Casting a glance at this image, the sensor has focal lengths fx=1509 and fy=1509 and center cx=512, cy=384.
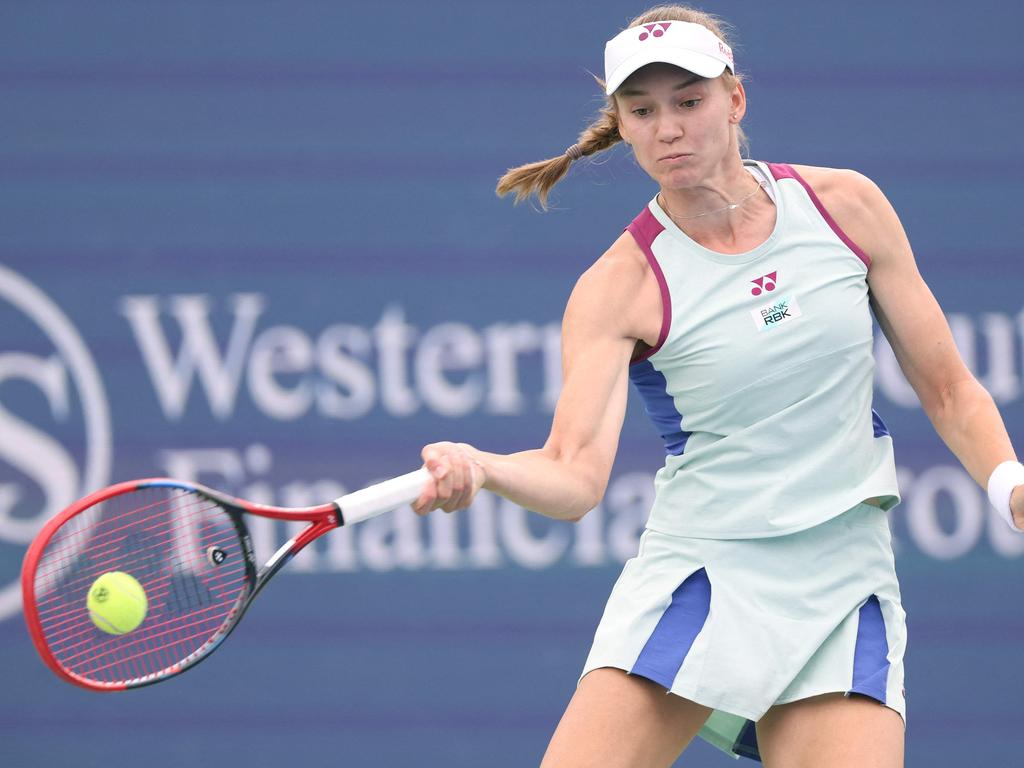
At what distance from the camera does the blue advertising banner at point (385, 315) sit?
179 inches

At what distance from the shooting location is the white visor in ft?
8.21

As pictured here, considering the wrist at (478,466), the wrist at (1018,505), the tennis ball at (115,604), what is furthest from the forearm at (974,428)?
the tennis ball at (115,604)

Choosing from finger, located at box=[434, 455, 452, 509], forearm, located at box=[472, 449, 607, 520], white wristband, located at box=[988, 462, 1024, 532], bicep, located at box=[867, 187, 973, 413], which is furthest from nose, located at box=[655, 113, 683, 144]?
white wristband, located at box=[988, 462, 1024, 532]

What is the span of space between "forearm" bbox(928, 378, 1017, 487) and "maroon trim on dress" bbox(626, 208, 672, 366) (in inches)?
20.7

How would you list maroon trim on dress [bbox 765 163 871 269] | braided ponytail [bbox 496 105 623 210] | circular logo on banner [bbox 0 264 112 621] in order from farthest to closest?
circular logo on banner [bbox 0 264 112 621]
braided ponytail [bbox 496 105 623 210]
maroon trim on dress [bbox 765 163 871 269]

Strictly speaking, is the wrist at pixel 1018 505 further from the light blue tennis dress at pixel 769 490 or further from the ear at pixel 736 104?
the ear at pixel 736 104

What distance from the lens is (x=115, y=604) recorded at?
8.67 ft

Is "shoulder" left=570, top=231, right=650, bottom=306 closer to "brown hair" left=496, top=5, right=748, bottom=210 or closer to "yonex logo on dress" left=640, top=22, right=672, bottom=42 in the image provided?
"brown hair" left=496, top=5, right=748, bottom=210

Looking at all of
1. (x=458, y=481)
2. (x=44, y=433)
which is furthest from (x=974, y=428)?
(x=44, y=433)

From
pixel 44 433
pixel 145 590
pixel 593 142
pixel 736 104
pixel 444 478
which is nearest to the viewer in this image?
pixel 444 478

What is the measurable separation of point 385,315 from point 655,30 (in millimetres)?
2168

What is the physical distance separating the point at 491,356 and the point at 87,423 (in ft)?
4.06

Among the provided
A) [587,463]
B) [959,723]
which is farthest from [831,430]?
[959,723]

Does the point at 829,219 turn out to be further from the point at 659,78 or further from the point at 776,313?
the point at 659,78
